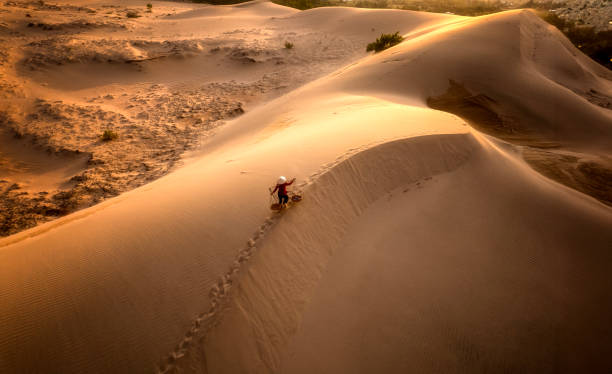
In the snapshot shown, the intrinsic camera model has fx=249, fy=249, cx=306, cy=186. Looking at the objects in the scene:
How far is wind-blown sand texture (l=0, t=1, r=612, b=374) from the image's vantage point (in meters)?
2.22

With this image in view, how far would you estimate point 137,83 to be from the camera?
10.8m

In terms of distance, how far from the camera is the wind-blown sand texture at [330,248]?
7.29ft

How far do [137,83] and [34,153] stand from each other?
17.7ft

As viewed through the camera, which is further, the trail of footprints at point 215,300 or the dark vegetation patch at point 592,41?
the dark vegetation patch at point 592,41

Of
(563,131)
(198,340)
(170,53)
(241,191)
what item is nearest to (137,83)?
(170,53)

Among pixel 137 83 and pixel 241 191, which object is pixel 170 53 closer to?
pixel 137 83

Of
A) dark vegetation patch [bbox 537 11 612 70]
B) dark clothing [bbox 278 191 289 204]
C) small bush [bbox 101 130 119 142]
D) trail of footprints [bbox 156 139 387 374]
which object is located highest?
dark vegetation patch [bbox 537 11 612 70]

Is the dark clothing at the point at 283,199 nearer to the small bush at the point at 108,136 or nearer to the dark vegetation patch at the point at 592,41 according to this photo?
the small bush at the point at 108,136

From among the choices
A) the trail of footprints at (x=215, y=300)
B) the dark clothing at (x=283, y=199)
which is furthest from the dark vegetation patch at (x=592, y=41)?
the trail of footprints at (x=215, y=300)

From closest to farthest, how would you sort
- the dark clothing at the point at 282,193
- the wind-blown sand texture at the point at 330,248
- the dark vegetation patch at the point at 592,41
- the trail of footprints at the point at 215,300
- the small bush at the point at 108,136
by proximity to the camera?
the trail of footprints at the point at 215,300, the wind-blown sand texture at the point at 330,248, the dark clothing at the point at 282,193, the small bush at the point at 108,136, the dark vegetation patch at the point at 592,41

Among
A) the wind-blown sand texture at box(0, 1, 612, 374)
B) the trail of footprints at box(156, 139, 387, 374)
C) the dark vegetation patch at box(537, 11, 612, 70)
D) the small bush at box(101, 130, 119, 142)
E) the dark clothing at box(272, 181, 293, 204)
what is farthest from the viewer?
the dark vegetation patch at box(537, 11, 612, 70)

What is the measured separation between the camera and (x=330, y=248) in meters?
3.15

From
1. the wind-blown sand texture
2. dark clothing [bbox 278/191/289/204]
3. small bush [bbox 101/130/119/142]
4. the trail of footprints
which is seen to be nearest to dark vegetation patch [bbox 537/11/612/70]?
the wind-blown sand texture

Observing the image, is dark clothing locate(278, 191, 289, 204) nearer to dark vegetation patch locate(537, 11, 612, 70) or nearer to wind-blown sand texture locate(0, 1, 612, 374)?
wind-blown sand texture locate(0, 1, 612, 374)
